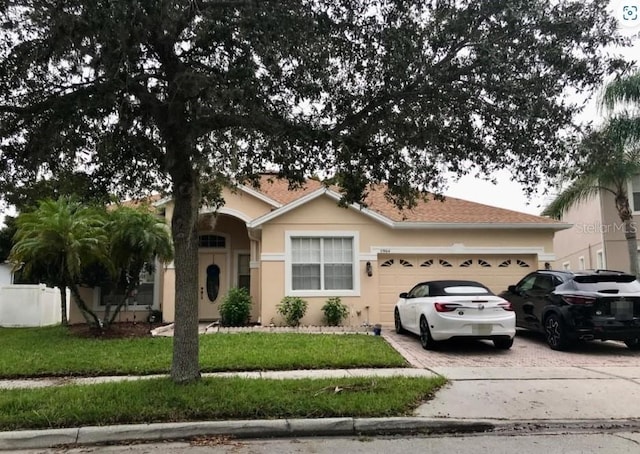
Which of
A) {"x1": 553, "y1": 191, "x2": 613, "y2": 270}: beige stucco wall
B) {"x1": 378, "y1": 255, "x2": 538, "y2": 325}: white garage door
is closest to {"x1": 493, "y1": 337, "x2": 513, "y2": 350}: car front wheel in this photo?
{"x1": 378, "y1": 255, "x2": 538, "y2": 325}: white garage door

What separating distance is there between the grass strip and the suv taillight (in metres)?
4.65

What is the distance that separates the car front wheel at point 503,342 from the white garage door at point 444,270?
4.53m

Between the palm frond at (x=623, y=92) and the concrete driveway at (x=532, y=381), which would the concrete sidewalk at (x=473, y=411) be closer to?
the concrete driveway at (x=532, y=381)

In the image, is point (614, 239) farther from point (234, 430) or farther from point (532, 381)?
point (234, 430)

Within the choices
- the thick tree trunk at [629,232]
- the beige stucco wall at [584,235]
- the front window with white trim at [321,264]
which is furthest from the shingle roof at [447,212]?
the beige stucco wall at [584,235]

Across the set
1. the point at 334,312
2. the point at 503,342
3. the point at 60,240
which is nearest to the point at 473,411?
the point at 503,342

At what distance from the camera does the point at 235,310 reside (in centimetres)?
1522

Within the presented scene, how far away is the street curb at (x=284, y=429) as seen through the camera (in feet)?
19.1

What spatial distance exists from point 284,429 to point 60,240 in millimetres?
9014

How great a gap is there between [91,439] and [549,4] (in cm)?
730

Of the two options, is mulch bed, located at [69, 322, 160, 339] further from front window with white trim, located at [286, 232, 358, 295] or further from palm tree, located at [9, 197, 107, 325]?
front window with white trim, located at [286, 232, 358, 295]

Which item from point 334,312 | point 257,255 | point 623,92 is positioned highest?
point 623,92

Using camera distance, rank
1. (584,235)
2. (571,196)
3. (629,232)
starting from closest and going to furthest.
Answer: (629,232) → (571,196) → (584,235)

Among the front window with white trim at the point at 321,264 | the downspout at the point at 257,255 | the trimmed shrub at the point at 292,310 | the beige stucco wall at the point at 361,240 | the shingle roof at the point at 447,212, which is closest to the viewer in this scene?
the trimmed shrub at the point at 292,310
